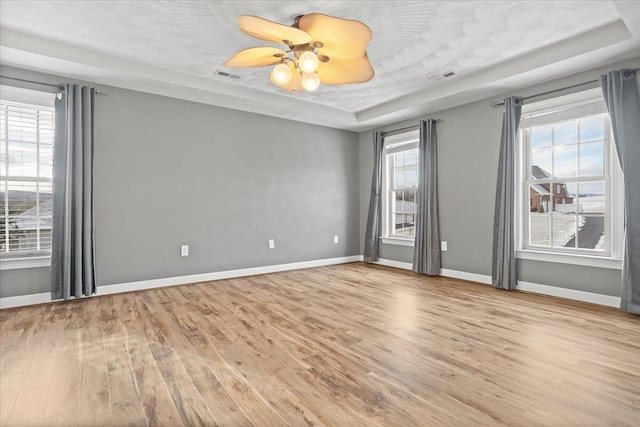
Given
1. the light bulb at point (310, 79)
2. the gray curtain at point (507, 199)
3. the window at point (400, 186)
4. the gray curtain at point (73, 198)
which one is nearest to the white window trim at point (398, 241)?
the window at point (400, 186)

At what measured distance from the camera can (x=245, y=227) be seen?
5.00 meters

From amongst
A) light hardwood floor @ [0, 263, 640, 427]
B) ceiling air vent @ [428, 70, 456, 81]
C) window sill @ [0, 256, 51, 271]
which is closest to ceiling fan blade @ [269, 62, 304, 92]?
ceiling air vent @ [428, 70, 456, 81]

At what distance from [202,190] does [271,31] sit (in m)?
2.84

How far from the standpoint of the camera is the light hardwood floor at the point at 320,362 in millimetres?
1643

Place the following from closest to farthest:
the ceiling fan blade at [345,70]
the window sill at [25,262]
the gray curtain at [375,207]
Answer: the ceiling fan blade at [345,70] → the window sill at [25,262] → the gray curtain at [375,207]

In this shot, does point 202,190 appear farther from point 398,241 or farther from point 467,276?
point 467,276

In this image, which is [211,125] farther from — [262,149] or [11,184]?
[11,184]

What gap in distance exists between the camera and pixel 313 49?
2.56 m

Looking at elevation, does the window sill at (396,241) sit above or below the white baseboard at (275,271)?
above

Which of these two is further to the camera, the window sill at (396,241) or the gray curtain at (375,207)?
the gray curtain at (375,207)

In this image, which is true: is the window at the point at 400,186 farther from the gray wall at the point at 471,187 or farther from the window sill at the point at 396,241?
the gray wall at the point at 471,187

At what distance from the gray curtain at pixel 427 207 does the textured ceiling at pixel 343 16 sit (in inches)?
49.7

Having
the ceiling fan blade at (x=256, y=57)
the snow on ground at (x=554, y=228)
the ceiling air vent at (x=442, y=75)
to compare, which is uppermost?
the ceiling air vent at (x=442, y=75)

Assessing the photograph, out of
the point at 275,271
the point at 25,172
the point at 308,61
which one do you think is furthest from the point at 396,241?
the point at 25,172
